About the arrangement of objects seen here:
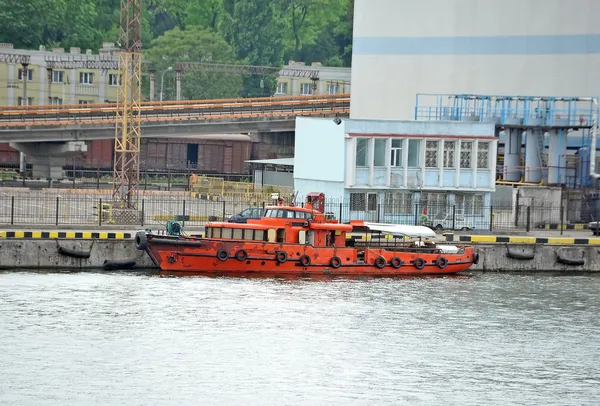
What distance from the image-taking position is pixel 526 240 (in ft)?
228

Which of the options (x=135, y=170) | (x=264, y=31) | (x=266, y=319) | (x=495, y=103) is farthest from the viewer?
(x=264, y=31)

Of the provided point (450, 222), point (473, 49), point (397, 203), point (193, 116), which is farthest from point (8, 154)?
point (450, 222)

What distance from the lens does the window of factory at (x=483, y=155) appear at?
7600 centimetres

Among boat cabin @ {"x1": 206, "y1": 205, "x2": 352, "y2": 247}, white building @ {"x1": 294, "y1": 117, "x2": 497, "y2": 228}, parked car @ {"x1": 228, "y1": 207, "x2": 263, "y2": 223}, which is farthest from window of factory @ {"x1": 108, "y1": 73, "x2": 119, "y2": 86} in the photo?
boat cabin @ {"x1": 206, "y1": 205, "x2": 352, "y2": 247}

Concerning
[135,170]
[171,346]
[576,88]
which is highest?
[576,88]

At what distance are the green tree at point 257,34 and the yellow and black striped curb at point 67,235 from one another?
100971 mm

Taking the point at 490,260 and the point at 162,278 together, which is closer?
the point at 162,278

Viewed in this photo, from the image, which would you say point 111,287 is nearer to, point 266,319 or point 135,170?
point 266,319

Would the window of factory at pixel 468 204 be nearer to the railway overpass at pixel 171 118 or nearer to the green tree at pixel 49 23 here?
the railway overpass at pixel 171 118

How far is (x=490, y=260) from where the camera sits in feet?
222

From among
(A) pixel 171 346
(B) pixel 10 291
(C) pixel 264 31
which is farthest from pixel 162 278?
(C) pixel 264 31

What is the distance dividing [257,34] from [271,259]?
353 ft

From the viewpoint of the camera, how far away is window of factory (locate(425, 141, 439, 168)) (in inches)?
2958

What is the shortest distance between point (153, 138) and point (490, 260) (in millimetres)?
57842
